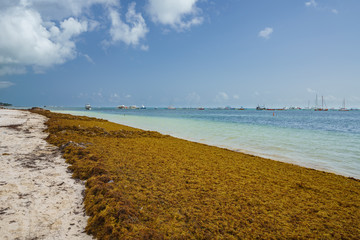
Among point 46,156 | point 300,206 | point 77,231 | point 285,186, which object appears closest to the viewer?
point 77,231

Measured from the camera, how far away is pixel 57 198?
398cm

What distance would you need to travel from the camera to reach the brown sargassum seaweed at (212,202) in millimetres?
2979

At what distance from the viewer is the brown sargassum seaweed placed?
298 centimetres

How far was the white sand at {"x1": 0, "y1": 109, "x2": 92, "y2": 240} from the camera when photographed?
9.71ft

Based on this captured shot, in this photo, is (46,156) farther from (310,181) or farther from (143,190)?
(310,181)

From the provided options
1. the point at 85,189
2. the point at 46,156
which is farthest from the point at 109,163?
the point at 46,156

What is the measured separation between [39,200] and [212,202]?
346cm

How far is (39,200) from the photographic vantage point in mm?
3855

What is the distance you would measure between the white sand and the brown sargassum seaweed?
270 millimetres

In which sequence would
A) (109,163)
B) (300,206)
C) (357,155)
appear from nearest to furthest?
1. (300,206)
2. (109,163)
3. (357,155)

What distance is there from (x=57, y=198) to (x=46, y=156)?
12.4ft

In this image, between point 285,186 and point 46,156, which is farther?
point 46,156

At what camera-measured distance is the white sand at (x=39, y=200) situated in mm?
2959

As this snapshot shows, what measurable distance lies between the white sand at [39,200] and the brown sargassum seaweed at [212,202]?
10.6 inches
